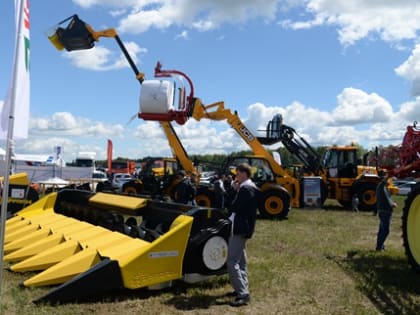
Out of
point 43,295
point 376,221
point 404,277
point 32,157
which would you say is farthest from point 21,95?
point 32,157

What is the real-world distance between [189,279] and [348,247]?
472 centimetres

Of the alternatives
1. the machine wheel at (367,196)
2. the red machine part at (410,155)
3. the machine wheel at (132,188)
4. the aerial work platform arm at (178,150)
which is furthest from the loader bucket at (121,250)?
the machine wheel at (367,196)

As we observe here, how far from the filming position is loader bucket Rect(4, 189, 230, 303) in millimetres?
5051

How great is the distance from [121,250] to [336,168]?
1393 centimetres

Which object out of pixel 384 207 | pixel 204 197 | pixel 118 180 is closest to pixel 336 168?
pixel 204 197

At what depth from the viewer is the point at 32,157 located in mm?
34250

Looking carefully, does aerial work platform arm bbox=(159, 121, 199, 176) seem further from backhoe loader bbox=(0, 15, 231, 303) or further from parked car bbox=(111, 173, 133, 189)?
backhoe loader bbox=(0, 15, 231, 303)

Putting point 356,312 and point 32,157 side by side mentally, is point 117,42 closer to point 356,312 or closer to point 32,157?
point 356,312

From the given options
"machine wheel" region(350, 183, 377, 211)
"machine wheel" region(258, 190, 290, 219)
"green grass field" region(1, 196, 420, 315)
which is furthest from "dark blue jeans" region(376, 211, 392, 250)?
"machine wheel" region(350, 183, 377, 211)

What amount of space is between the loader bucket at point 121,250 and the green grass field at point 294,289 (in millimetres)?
214

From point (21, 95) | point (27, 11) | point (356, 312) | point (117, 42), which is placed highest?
point (117, 42)

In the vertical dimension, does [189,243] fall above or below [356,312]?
above

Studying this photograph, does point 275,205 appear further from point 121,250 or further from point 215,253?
point 121,250

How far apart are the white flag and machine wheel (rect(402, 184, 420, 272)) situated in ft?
18.5
